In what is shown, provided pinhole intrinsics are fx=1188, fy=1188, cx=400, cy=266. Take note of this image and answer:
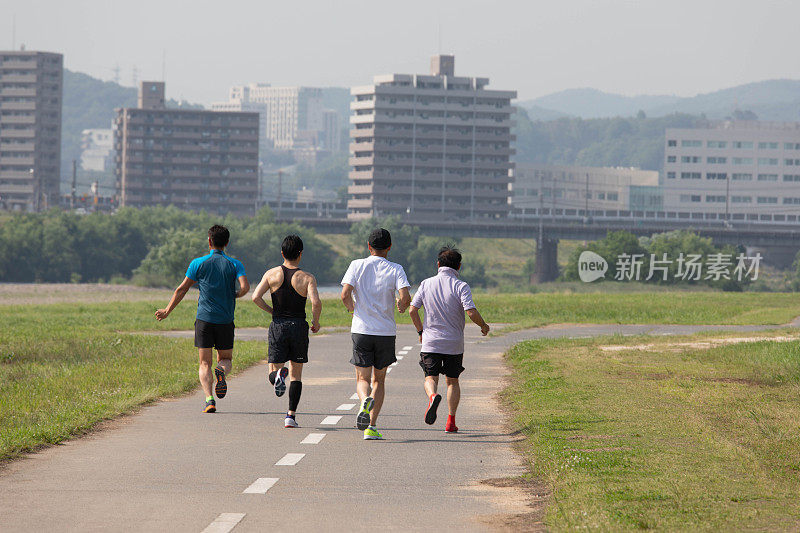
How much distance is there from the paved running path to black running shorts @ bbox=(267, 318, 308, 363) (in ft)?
2.55

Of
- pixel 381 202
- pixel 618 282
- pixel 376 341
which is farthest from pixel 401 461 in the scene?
pixel 381 202

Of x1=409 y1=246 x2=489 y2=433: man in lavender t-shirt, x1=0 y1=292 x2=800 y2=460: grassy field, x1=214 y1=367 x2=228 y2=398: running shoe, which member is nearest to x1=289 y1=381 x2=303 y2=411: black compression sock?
x1=214 y1=367 x2=228 y2=398: running shoe

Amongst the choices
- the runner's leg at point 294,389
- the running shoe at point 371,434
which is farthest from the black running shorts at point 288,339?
the running shoe at point 371,434

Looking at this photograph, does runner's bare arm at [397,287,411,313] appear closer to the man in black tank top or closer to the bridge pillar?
the man in black tank top

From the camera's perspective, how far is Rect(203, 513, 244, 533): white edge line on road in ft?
24.2

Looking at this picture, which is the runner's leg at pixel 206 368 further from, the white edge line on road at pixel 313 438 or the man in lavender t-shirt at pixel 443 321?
the man in lavender t-shirt at pixel 443 321

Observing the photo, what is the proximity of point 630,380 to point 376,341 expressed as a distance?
807cm

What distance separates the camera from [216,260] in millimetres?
13492

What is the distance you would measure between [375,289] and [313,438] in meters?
1.61

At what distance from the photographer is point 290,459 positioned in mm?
10414

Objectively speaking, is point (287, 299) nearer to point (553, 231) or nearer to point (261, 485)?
point (261, 485)

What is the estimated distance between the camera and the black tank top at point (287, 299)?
1252 cm

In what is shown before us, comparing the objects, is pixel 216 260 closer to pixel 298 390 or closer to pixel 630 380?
pixel 298 390

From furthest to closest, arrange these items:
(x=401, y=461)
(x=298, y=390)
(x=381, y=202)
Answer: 1. (x=381, y=202)
2. (x=298, y=390)
3. (x=401, y=461)
